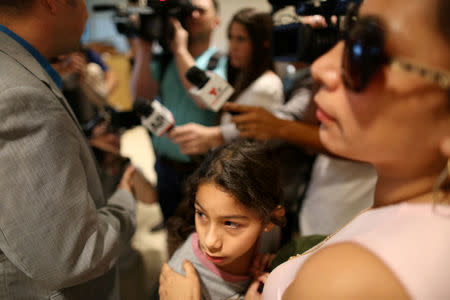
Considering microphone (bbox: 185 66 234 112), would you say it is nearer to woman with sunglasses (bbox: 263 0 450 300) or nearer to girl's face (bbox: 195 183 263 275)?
girl's face (bbox: 195 183 263 275)

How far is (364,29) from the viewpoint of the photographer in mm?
424

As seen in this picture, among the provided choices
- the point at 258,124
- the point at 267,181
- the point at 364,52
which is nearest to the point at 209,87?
the point at 258,124

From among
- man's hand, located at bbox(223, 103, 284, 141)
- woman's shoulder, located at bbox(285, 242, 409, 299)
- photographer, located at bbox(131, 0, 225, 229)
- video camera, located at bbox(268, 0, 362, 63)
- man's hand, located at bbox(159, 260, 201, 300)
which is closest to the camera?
woman's shoulder, located at bbox(285, 242, 409, 299)

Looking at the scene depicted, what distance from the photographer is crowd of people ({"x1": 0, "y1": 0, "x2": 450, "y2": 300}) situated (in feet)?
1.37

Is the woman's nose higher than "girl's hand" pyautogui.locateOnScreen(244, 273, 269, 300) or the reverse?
higher

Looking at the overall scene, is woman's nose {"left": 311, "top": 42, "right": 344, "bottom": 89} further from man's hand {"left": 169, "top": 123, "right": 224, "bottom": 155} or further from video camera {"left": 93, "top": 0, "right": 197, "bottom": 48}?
video camera {"left": 93, "top": 0, "right": 197, "bottom": 48}

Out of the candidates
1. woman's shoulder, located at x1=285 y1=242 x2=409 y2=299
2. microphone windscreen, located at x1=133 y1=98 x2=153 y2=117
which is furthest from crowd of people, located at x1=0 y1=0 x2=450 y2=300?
microphone windscreen, located at x1=133 y1=98 x2=153 y2=117

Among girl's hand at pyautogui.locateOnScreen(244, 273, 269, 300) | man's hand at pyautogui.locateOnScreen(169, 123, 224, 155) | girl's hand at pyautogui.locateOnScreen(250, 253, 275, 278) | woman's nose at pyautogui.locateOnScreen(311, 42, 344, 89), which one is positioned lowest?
girl's hand at pyautogui.locateOnScreen(250, 253, 275, 278)

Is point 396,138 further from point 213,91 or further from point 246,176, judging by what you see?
point 213,91

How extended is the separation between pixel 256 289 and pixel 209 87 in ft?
2.24

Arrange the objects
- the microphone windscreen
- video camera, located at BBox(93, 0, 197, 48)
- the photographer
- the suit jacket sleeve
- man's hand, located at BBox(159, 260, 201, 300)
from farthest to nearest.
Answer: the photographer → video camera, located at BBox(93, 0, 197, 48) → the microphone windscreen → man's hand, located at BBox(159, 260, 201, 300) → the suit jacket sleeve

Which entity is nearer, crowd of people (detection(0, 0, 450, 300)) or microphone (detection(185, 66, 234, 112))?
crowd of people (detection(0, 0, 450, 300))

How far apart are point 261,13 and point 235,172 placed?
96cm

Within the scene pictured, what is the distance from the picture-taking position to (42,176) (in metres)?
0.64
